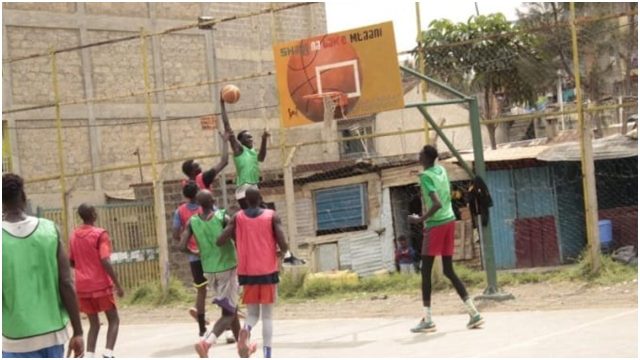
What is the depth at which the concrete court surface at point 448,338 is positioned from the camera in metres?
9.12

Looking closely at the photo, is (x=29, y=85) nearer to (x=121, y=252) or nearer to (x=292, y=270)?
(x=121, y=252)

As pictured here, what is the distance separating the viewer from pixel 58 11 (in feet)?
113

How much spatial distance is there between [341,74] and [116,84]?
72.9ft

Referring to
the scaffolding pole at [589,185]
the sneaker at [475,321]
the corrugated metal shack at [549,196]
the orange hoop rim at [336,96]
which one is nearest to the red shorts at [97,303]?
the sneaker at [475,321]

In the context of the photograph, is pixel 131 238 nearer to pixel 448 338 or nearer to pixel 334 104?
pixel 334 104

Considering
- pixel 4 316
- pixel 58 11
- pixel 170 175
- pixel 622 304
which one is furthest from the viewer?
pixel 58 11

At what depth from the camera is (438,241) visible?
10781mm

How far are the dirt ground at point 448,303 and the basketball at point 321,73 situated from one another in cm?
245

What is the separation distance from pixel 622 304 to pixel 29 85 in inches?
945

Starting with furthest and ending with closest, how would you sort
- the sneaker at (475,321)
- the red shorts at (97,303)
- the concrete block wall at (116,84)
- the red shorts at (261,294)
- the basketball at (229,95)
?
the concrete block wall at (116,84) < the basketball at (229,95) < the sneaker at (475,321) < the red shorts at (97,303) < the red shorts at (261,294)

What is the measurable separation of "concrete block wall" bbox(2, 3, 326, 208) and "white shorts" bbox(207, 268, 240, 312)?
2071 centimetres

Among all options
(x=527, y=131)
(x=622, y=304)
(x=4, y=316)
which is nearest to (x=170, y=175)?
(x=527, y=131)

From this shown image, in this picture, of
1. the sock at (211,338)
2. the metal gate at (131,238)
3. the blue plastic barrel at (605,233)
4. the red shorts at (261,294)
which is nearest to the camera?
the red shorts at (261,294)

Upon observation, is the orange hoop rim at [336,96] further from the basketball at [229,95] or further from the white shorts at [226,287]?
the white shorts at [226,287]
